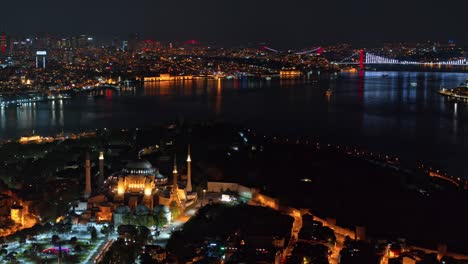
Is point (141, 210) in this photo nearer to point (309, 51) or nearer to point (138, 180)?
point (138, 180)

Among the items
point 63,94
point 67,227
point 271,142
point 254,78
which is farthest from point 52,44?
point 67,227

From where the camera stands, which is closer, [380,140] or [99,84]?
[380,140]

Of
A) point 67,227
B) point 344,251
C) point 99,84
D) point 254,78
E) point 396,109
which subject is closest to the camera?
point 344,251

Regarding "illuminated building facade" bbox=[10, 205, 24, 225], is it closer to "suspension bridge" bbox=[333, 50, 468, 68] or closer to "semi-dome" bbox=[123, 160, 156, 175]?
"semi-dome" bbox=[123, 160, 156, 175]

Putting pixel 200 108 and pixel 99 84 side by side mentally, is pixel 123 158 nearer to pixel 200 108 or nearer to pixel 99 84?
pixel 200 108

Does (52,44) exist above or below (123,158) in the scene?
above

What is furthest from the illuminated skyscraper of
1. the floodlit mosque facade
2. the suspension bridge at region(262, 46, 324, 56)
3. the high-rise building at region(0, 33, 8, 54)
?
the floodlit mosque facade
